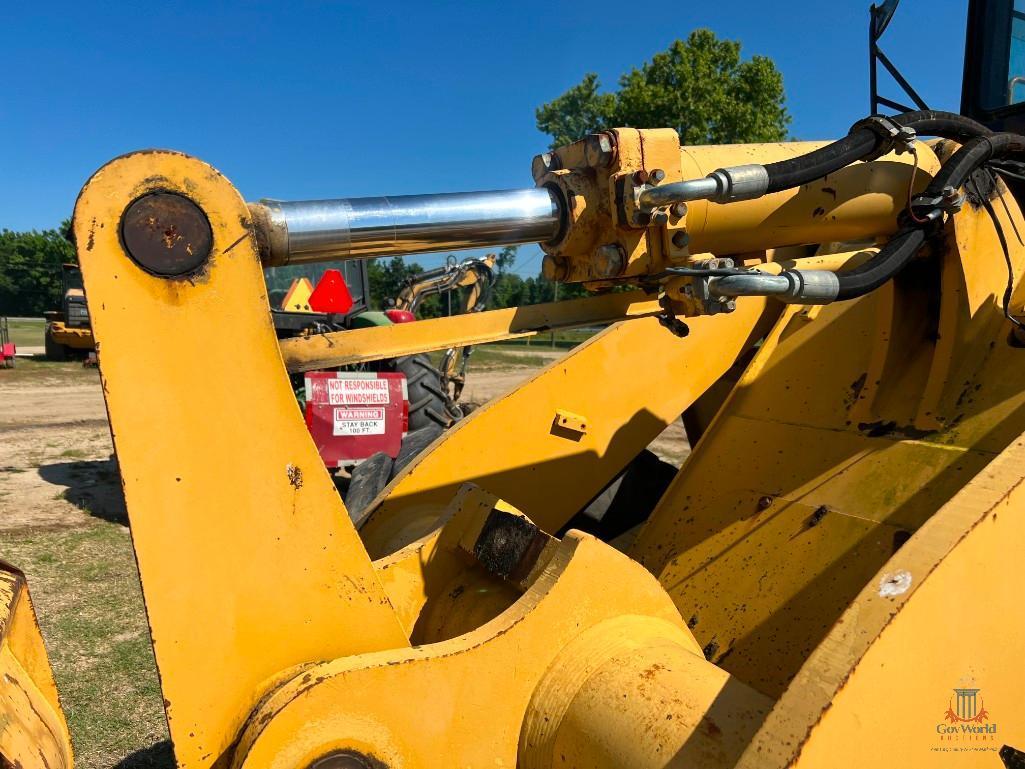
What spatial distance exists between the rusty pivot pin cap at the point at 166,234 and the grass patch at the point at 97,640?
2.49 metres

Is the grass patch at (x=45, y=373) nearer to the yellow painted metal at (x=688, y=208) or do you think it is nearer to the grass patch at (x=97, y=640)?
the grass patch at (x=97, y=640)

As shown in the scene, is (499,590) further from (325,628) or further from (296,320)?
(296,320)

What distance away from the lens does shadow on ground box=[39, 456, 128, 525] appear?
6.46 m

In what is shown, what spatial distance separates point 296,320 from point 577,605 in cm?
763

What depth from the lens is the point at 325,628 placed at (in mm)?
1393

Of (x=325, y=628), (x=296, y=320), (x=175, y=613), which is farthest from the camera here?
(x=296, y=320)

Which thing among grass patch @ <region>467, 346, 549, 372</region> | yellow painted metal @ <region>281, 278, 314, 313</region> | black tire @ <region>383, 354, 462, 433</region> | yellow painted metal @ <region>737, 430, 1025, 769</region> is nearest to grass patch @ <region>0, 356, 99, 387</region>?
yellow painted metal @ <region>281, 278, 314, 313</region>

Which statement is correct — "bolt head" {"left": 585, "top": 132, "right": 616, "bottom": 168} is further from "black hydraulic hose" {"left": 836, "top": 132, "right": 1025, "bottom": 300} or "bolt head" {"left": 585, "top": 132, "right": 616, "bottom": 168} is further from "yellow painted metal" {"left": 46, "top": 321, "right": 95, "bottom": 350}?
"yellow painted metal" {"left": 46, "top": 321, "right": 95, "bottom": 350}

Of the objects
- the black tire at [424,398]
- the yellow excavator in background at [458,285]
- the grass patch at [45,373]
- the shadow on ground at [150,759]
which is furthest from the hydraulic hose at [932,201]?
the grass patch at [45,373]

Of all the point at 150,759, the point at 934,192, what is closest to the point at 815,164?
the point at 934,192

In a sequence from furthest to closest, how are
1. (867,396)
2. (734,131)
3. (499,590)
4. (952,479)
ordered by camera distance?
1. (734,131)
2. (867,396)
3. (952,479)
4. (499,590)

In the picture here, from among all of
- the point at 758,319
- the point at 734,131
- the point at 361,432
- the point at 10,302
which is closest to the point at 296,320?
the point at 361,432

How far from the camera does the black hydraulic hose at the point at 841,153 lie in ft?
5.52

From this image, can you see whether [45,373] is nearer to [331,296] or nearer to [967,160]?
[331,296]
